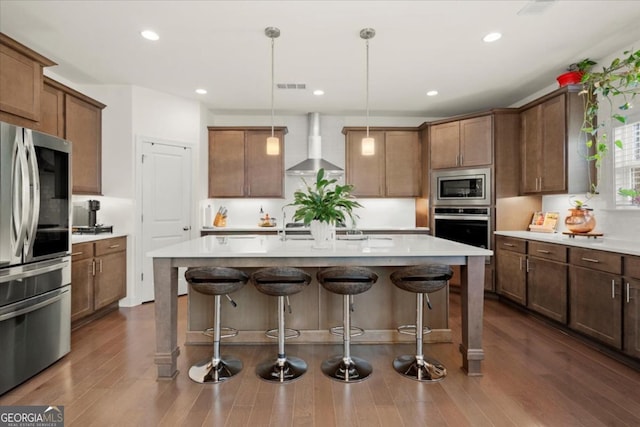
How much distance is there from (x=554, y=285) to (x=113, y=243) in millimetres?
4888

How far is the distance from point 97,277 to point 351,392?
3.02 m

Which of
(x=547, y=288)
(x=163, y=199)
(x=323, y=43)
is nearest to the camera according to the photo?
(x=323, y=43)

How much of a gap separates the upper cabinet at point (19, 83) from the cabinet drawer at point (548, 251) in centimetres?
495

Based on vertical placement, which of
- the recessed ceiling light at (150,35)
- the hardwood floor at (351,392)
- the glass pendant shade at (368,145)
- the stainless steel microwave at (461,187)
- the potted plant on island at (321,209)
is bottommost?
the hardwood floor at (351,392)

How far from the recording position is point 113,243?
12.5 feet

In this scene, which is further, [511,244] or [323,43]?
[511,244]

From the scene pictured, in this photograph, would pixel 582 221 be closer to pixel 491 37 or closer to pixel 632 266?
pixel 632 266

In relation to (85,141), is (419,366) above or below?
below

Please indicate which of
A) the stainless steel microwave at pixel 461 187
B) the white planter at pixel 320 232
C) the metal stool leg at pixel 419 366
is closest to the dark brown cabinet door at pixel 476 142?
the stainless steel microwave at pixel 461 187

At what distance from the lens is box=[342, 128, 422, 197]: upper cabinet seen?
527 centimetres

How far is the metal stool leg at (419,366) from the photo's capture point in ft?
7.65

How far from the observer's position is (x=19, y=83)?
2529 millimetres

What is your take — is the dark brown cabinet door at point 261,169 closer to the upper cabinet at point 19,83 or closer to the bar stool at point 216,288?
the upper cabinet at point 19,83

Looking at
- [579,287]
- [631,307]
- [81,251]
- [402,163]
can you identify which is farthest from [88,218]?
[631,307]
